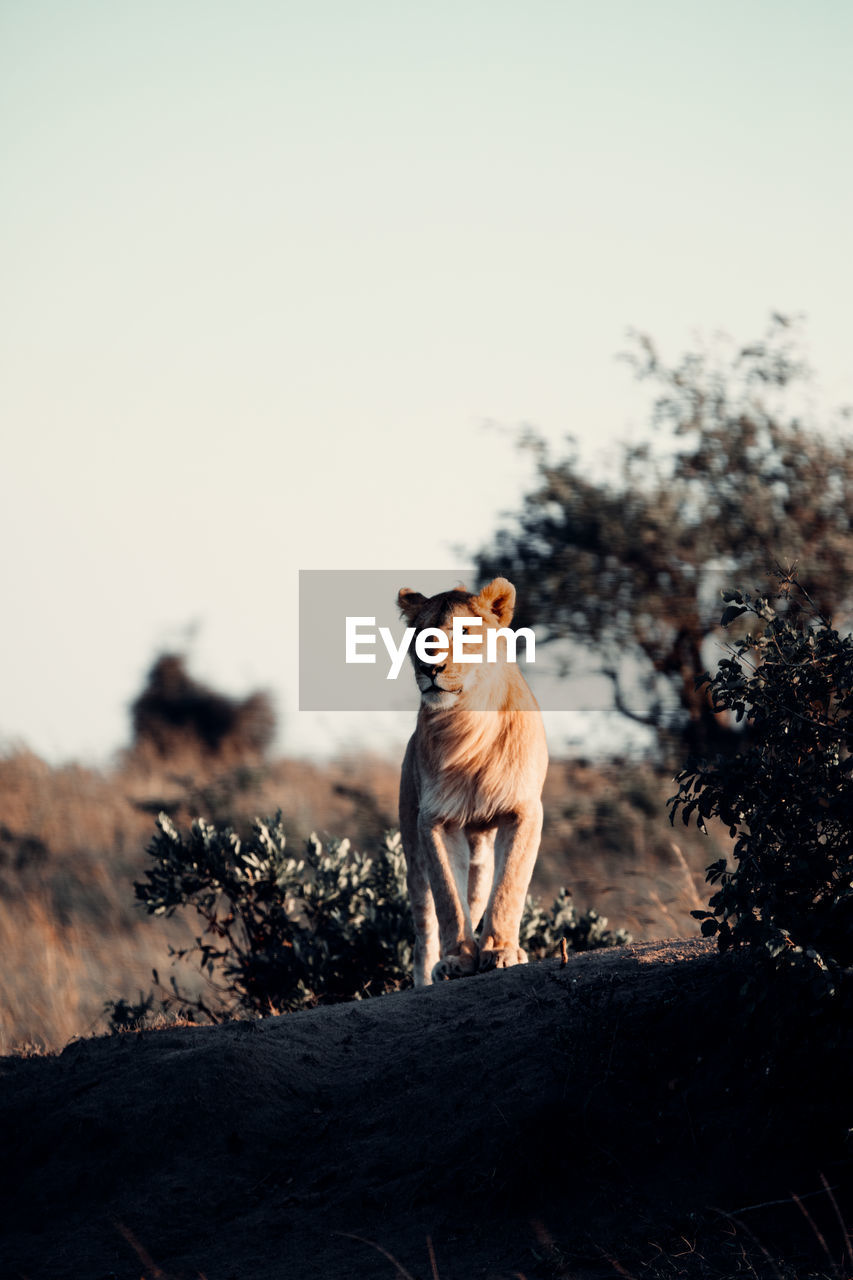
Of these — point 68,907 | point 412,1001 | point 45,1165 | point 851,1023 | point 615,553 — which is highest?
point 615,553

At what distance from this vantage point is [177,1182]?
16.3ft

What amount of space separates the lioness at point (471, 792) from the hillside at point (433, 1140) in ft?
2.24

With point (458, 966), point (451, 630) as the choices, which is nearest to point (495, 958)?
point (458, 966)

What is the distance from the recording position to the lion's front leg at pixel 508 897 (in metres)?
6.62

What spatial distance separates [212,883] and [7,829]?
524 inches

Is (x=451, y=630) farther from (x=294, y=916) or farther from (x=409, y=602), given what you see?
(x=294, y=916)

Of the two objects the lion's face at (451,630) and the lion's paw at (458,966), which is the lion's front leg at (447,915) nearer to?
the lion's paw at (458,966)

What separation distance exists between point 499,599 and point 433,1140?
9.73 feet

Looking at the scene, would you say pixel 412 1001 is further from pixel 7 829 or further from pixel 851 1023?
pixel 7 829

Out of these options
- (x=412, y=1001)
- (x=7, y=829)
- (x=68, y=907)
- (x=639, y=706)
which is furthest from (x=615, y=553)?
(x=412, y=1001)

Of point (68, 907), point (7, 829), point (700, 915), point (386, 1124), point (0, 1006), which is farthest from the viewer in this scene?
point (7, 829)

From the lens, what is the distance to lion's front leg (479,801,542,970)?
662 centimetres

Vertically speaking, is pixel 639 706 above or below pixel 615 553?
below

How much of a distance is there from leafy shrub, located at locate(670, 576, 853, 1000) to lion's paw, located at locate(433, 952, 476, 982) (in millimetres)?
2128
